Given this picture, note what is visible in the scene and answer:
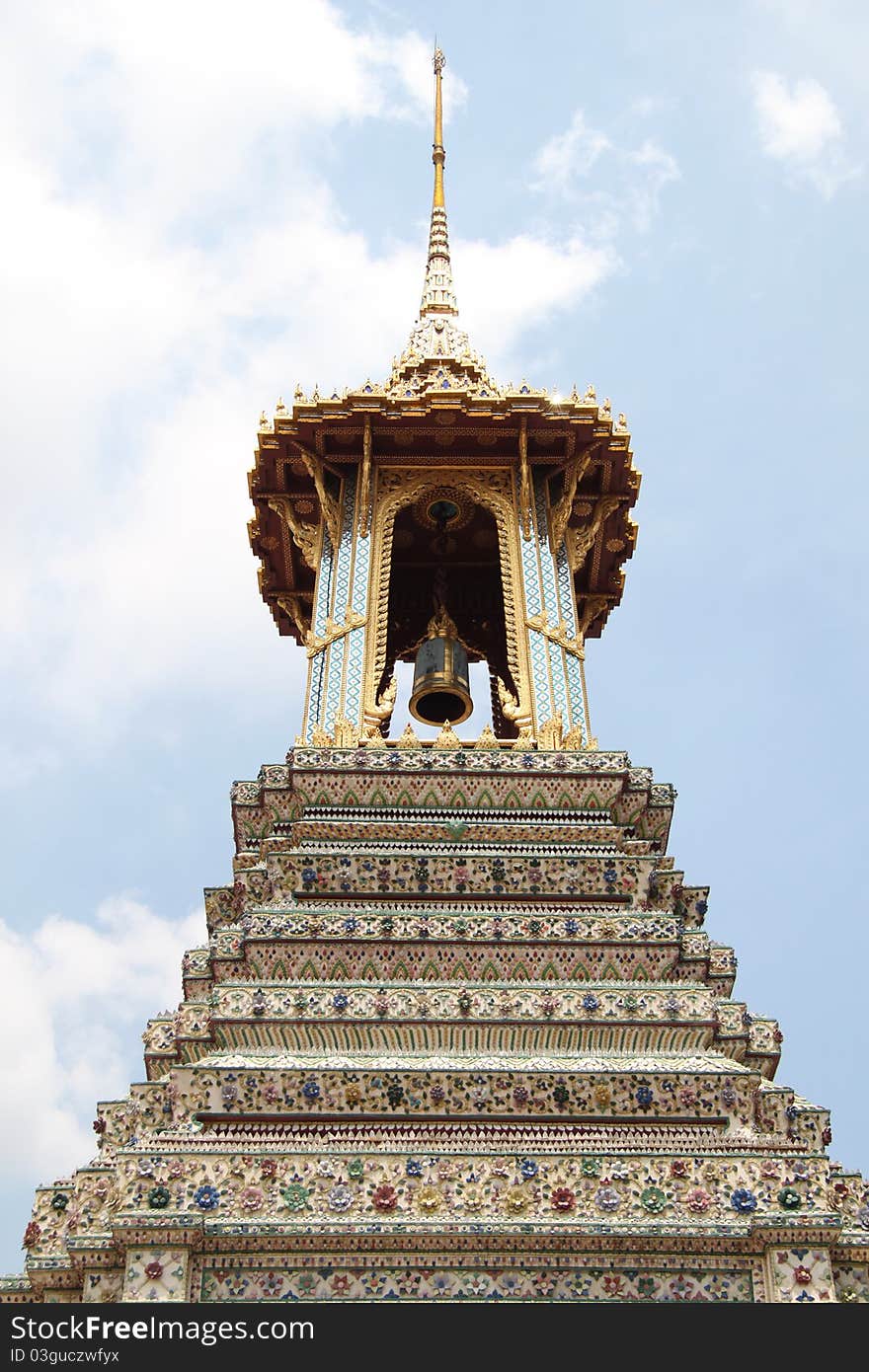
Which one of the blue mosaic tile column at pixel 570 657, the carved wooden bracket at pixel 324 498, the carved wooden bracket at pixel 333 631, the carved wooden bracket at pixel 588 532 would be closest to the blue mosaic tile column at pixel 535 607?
the blue mosaic tile column at pixel 570 657

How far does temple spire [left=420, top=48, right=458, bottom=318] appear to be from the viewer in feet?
75.6

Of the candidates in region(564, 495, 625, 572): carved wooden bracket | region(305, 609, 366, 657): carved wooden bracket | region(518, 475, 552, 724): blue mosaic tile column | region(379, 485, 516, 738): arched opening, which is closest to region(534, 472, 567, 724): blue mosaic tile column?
region(518, 475, 552, 724): blue mosaic tile column

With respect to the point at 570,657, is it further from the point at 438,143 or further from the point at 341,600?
the point at 438,143

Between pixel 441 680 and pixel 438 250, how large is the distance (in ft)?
24.1

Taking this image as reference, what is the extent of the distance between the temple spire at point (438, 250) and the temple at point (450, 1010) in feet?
7.65

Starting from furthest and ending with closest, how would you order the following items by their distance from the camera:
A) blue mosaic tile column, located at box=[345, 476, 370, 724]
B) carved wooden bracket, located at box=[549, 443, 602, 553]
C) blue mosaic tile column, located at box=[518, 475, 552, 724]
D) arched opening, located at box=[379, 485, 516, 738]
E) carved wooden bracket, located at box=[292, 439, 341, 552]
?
1. arched opening, located at box=[379, 485, 516, 738]
2. carved wooden bracket, located at box=[549, 443, 602, 553]
3. carved wooden bracket, located at box=[292, 439, 341, 552]
4. blue mosaic tile column, located at box=[518, 475, 552, 724]
5. blue mosaic tile column, located at box=[345, 476, 370, 724]

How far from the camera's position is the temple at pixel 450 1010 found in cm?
1017

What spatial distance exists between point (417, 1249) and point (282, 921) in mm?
3801

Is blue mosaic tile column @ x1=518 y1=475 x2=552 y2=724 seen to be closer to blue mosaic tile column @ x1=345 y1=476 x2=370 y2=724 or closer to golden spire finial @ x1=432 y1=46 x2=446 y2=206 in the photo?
blue mosaic tile column @ x1=345 y1=476 x2=370 y2=724

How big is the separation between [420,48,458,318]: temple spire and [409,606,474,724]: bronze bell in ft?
15.2

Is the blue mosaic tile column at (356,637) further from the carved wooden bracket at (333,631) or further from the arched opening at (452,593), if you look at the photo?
the arched opening at (452,593)

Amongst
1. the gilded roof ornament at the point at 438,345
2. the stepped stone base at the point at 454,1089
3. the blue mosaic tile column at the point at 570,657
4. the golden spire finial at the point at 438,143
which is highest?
the golden spire finial at the point at 438,143
